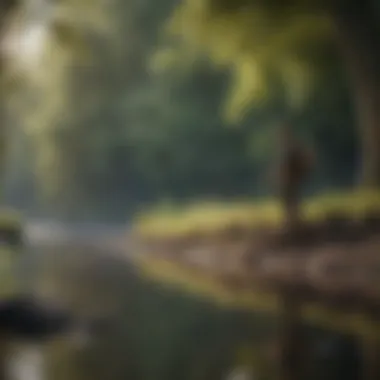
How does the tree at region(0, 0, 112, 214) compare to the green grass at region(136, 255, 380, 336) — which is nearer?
the green grass at region(136, 255, 380, 336)

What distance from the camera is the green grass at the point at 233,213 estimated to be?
61.1 inches

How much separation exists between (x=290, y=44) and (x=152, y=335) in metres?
0.69

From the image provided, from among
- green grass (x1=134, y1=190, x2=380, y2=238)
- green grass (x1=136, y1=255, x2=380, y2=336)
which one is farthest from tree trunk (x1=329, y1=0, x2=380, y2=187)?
green grass (x1=136, y1=255, x2=380, y2=336)

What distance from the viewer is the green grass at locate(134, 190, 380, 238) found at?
1551 mm

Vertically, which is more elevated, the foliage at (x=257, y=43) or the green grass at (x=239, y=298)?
the foliage at (x=257, y=43)

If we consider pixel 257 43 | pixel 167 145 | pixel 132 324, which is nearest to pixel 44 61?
pixel 167 145

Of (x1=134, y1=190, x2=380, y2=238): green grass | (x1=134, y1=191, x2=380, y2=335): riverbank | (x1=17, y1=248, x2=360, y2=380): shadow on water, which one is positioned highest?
(x1=134, y1=190, x2=380, y2=238): green grass

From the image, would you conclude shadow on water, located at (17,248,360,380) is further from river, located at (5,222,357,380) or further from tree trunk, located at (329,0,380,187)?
tree trunk, located at (329,0,380,187)

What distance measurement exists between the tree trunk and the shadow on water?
1.42 ft

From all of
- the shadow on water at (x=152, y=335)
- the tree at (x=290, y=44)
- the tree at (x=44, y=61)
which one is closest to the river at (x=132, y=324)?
the shadow on water at (x=152, y=335)

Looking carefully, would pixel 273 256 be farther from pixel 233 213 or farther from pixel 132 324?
pixel 132 324

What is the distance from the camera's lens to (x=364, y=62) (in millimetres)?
1576

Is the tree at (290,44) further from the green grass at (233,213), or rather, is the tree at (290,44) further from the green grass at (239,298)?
the green grass at (239,298)

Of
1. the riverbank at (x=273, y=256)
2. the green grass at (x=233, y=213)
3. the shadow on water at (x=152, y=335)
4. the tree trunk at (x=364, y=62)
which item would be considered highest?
the tree trunk at (x=364, y=62)
